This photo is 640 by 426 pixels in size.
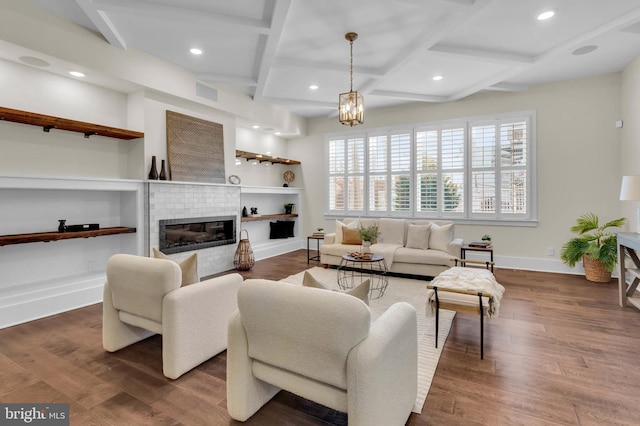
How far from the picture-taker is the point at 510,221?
18.9 ft

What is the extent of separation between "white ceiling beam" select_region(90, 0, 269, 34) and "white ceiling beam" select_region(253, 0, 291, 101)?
0.45 ft

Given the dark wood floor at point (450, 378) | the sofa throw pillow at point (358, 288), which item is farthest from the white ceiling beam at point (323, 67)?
the dark wood floor at point (450, 378)

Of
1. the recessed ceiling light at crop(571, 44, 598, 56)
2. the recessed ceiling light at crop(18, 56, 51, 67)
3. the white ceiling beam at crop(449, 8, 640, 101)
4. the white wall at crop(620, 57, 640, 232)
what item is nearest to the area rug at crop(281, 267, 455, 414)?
the white wall at crop(620, 57, 640, 232)

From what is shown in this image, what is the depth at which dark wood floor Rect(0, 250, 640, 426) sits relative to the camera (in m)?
1.90

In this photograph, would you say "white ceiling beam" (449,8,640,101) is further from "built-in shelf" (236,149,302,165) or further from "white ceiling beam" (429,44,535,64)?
"built-in shelf" (236,149,302,165)

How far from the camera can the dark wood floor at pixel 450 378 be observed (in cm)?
190

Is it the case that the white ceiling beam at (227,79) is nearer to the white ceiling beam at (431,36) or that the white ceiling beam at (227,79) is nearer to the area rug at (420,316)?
the white ceiling beam at (431,36)

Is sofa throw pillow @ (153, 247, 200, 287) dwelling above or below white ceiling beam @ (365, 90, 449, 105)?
below

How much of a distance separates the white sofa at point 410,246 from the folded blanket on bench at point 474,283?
161 cm

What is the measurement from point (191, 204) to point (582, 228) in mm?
6316

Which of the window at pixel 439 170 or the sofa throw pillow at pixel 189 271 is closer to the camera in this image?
the sofa throw pillow at pixel 189 271

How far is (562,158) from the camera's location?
538 centimetres

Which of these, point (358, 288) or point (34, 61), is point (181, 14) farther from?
point (358, 288)

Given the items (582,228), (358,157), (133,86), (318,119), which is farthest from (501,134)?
(133,86)
